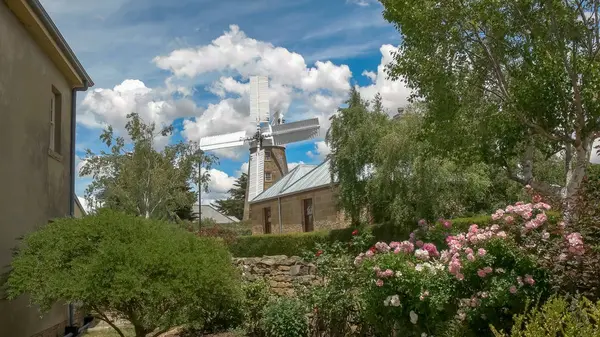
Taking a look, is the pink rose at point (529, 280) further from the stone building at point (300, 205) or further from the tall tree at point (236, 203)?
the tall tree at point (236, 203)

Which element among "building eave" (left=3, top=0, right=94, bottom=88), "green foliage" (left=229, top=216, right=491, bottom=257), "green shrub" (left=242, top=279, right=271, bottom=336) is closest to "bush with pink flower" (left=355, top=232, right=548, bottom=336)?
"green shrub" (left=242, top=279, right=271, bottom=336)

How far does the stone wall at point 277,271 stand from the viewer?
42.8ft

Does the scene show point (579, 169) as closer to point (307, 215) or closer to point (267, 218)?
point (307, 215)

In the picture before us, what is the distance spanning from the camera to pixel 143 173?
30172 millimetres

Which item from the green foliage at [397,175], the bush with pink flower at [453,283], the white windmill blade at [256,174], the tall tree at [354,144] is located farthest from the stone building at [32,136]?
the white windmill blade at [256,174]

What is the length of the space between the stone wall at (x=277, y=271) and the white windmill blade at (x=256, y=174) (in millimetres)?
35912

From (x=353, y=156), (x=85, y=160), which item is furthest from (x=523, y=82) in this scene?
(x=85, y=160)

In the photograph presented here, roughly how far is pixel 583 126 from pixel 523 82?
1.64 m

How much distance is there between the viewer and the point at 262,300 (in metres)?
12.0

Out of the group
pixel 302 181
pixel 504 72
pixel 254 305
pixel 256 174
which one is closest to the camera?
pixel 254 305

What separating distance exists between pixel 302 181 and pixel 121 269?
28.6m

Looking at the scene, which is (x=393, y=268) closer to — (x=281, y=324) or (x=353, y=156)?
(x=281, y=324)

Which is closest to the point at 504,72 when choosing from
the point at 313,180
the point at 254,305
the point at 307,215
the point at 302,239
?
the point at 254,305

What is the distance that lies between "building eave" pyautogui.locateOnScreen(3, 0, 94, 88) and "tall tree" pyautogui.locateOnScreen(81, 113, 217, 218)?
16.1 metres
